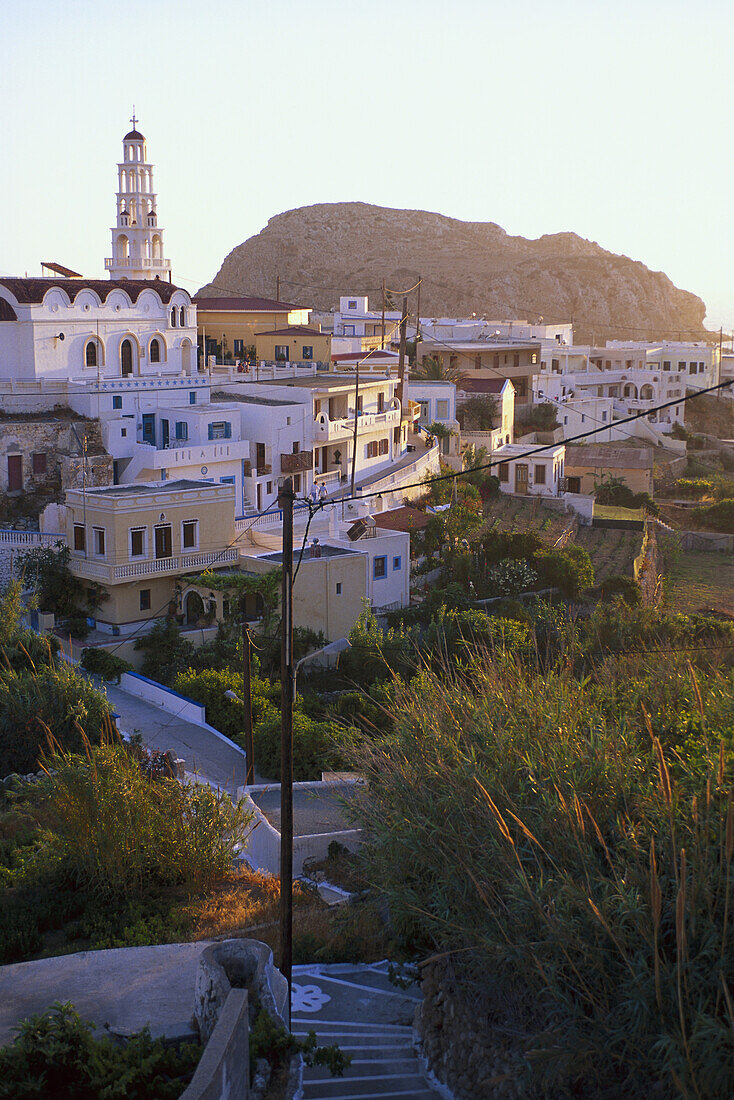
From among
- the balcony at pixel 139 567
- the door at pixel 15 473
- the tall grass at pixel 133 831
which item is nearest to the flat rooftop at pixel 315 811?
the tall grass at pixel 133 831

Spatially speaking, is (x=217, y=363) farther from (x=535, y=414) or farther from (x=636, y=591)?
(x=636, y=591)

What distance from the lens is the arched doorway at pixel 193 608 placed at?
2716 cm

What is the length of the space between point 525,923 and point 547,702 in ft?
9.98

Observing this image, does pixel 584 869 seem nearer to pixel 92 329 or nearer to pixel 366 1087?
pixel 366 1087

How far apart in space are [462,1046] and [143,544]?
20145 mm

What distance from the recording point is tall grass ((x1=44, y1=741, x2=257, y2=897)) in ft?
37.0

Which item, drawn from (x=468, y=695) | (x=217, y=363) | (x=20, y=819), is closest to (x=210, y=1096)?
(x=468, y=695)

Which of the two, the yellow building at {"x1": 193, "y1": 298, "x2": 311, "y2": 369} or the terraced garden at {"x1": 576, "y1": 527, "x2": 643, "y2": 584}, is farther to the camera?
the yellow building at {"x1": 193, "y1": 298, "x2": 311, "y2": 369}

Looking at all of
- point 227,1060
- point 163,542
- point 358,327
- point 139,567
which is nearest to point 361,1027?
point 227,1060

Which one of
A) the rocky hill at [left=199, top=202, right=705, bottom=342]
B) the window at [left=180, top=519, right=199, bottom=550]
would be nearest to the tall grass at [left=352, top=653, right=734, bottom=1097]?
the window at [left=180, top=519, right=199, bottom=550]

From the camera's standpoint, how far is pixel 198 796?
1220cm

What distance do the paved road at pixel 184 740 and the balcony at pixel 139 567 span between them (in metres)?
3.94

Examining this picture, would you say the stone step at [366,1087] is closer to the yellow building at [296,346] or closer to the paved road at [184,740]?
the paved road at [184,740]

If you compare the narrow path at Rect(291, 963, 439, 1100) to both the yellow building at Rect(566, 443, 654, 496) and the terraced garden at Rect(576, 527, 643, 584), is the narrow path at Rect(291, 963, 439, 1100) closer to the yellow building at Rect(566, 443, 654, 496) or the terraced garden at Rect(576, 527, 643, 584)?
the terraced garden at Rect(576, 527, 643, 584)
